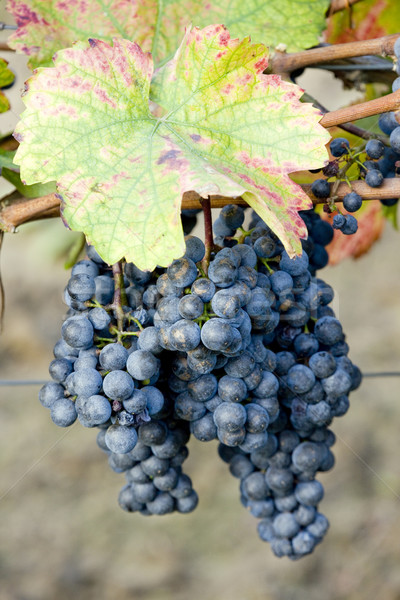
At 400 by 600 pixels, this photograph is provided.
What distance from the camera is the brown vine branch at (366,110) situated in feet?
1.99

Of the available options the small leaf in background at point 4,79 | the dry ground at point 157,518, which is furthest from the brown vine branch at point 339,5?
the dry ground at point 157,518

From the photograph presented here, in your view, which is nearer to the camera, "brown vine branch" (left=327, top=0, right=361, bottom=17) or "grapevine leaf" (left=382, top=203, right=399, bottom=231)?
"brown vine branch" (left=327, top=0, right=361, bottom=17)

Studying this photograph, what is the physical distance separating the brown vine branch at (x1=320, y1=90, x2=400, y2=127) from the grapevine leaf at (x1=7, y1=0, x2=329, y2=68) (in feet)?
0.83

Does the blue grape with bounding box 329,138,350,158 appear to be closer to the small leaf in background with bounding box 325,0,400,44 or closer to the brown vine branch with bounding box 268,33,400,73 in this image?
the brown vine branch with bounding box 268,33,400,73

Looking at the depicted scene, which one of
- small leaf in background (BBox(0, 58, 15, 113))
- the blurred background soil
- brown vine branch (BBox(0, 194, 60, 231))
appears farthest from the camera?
the blurred background soil

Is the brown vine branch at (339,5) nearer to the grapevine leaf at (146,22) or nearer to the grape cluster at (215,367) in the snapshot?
the grapevine leaf at (146,22)

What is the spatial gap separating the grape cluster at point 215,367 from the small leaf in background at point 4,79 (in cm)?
30

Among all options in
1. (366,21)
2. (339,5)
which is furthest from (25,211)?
(366,21)

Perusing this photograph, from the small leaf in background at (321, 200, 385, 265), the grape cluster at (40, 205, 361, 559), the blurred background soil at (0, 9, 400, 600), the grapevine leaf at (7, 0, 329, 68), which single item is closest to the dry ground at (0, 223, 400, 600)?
the blurred background soil at (0, 9, 400, 600)

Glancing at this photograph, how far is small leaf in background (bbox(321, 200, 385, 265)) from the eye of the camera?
1.12 m

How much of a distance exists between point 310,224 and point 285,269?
15cm

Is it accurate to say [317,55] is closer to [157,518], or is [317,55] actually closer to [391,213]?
[391,213]

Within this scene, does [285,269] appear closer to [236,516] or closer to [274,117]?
[274,117]

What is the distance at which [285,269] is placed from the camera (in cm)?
69
